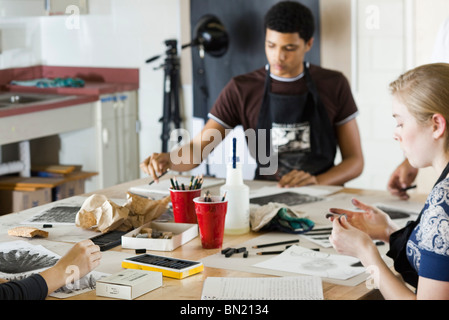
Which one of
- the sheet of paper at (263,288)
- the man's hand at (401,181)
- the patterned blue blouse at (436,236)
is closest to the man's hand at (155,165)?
the man's hand at (401,181)

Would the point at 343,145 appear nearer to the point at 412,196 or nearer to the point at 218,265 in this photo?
the point at 412,196

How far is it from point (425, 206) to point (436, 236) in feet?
0.28

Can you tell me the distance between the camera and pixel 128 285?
1.26m

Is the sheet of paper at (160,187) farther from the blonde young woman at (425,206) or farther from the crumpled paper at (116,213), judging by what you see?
the blonde young woman at (425,206)

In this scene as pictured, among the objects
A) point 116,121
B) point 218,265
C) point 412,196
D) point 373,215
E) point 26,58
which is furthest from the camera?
point 26,58

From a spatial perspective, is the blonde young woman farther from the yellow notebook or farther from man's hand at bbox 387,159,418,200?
man's hand at bbox 387,159,418,200

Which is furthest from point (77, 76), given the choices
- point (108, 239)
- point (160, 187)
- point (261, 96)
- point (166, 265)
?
point (166, 265)

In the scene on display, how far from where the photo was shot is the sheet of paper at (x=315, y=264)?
1.41 m

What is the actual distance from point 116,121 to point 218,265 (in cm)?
288

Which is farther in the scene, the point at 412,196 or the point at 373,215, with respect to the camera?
the point at 412,196

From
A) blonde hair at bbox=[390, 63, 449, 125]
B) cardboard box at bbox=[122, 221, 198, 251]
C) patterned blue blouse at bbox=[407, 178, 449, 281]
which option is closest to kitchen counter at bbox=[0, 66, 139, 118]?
cardboard box at bbox=[122, 221, 198, 251]

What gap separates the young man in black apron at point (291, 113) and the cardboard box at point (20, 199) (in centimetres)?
128
